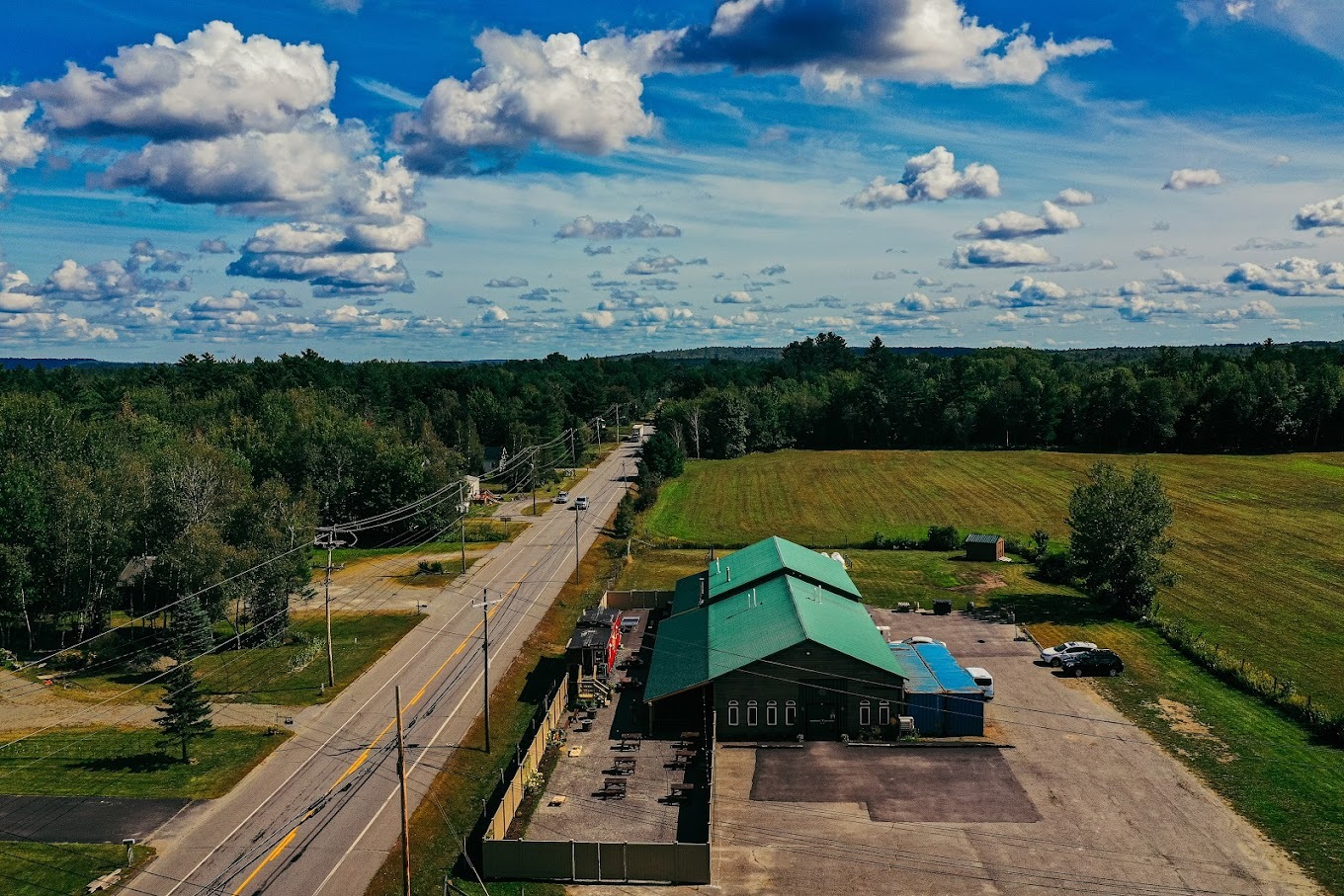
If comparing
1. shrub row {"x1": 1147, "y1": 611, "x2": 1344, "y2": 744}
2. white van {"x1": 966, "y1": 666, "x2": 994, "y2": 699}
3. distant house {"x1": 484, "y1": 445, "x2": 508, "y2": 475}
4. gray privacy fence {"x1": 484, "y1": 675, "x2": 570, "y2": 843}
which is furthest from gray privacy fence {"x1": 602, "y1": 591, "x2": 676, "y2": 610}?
distant house {"x1": 484, "y1": 445, "x2": 508, "y2": 475}

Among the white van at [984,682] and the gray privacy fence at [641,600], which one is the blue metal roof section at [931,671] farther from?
the gray privacy fence at [641,600]

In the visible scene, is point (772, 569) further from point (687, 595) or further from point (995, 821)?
point (995, 821)

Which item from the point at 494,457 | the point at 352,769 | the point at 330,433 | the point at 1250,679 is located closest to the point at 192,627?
the point at 352,769

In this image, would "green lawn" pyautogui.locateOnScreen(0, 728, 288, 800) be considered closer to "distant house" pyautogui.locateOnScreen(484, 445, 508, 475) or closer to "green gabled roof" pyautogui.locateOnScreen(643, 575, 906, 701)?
"green gabled roof" pyautogui.locateOnScreen(643, 575, 906, 701)

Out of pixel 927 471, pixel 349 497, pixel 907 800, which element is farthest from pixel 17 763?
pixel 927 471

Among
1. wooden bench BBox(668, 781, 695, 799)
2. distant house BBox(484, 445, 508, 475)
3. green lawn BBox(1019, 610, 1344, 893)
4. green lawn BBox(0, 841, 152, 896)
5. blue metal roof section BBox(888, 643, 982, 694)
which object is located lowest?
green lawn BBox(0, 841, 152, 896)

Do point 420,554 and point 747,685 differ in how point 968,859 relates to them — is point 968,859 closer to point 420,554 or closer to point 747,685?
point 747,685
